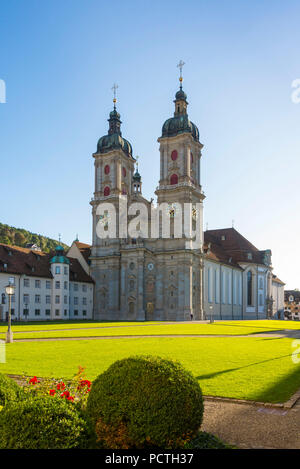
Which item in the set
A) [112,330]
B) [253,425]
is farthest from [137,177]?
[253,425]

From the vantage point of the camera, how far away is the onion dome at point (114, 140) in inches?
3656

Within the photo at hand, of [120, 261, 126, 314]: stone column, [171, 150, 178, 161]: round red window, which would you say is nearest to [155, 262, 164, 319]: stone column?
[120, 261, 126, 314]: stone column

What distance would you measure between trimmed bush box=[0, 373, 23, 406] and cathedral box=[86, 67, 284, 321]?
7031cm

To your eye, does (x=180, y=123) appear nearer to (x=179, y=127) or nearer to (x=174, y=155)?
(x=179, y=127)

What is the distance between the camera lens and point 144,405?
616 centimetres

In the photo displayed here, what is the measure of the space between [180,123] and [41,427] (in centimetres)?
8537

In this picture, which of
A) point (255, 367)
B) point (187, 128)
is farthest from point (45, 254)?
point (255, 367)

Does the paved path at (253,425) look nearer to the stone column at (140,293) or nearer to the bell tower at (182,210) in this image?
the bell tower at (182,210)

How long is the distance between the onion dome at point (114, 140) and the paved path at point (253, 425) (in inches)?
3359

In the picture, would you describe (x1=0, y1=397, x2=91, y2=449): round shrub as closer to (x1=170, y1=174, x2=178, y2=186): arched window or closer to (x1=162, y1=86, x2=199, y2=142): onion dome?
(x1=170, y1=174, x2=178, y2=186): arched window

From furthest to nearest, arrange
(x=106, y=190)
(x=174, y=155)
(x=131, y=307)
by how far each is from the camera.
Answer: (x=106, y=190), (x=174, y=155), (x=131, y=307)

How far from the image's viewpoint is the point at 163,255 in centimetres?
8000

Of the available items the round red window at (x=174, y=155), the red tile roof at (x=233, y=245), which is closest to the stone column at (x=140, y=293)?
the round red window at (x=174, y=155)

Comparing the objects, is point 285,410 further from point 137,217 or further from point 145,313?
point 137,217
